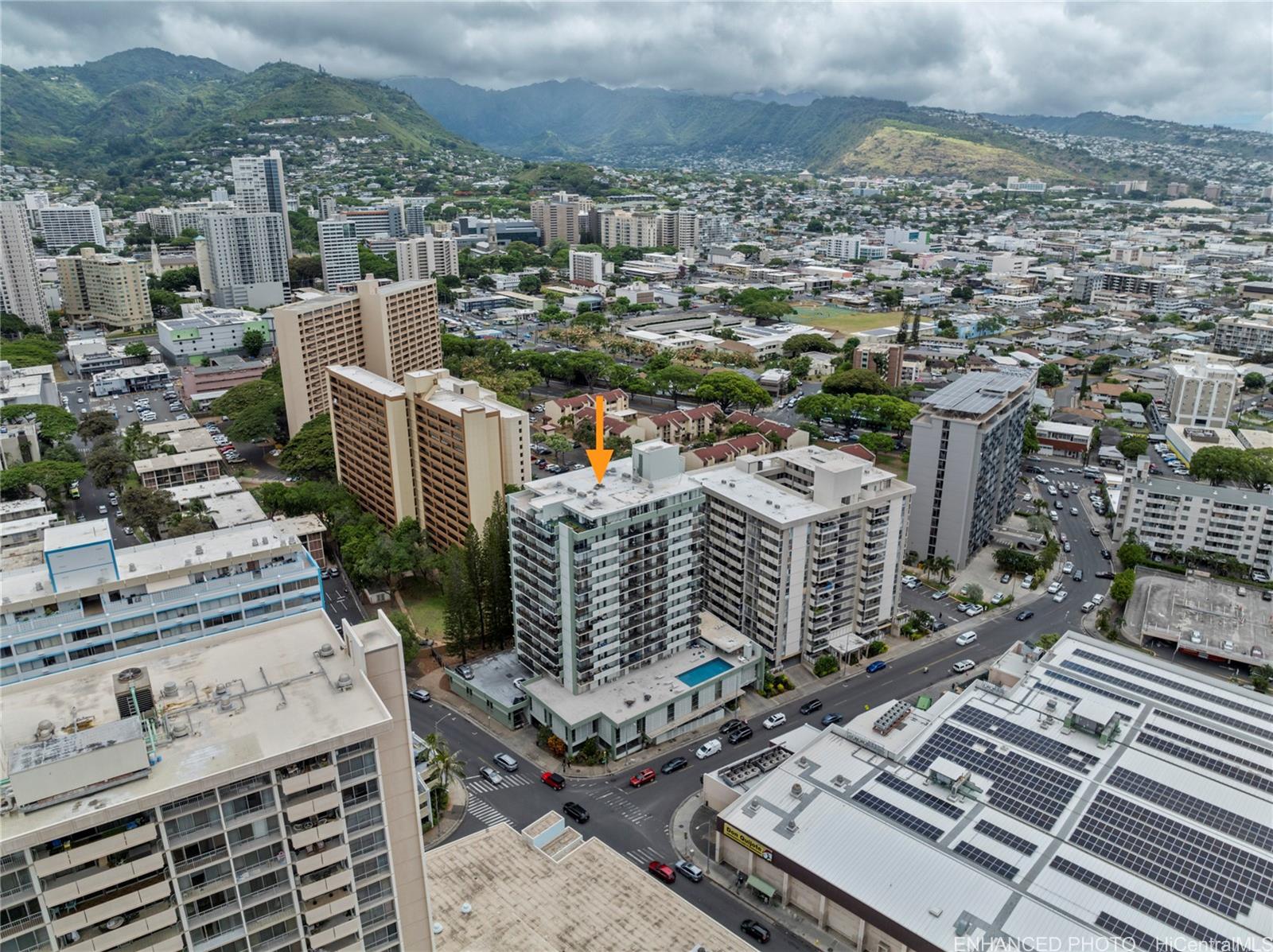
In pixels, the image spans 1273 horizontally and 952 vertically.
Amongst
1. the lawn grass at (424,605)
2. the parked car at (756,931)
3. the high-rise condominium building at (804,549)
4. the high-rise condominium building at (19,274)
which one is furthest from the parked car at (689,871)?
the high-rise condominium building at (19,274)

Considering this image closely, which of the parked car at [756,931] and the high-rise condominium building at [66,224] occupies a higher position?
the high-rise condominium building at [66,224]

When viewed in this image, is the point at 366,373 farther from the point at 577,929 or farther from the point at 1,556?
the point at 577,929

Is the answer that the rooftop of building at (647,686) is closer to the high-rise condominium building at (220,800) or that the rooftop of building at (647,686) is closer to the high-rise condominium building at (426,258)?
the high-rise condominium building at (220,800)

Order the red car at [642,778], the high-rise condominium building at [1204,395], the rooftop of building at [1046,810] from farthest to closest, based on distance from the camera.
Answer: the high-rise condominium building at [1204,395]
the red car at [642,778]
the rooftop of building at [1046,810]

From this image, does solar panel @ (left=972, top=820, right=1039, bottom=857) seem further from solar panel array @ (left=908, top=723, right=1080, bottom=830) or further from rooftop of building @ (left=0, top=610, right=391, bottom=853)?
rooftop of building @ (left=0, top=610, right=391, bottom=853)

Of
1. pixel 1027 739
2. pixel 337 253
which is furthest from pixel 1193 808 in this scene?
pixel 337 253

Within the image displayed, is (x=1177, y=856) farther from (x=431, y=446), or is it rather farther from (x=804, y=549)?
Answer: (x=431, y=446)

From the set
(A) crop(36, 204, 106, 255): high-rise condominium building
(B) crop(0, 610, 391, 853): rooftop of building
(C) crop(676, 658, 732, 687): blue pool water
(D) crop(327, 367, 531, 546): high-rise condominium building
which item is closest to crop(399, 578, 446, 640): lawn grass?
(D) crop(327, 367, 531, 546): high-rise condominium building
